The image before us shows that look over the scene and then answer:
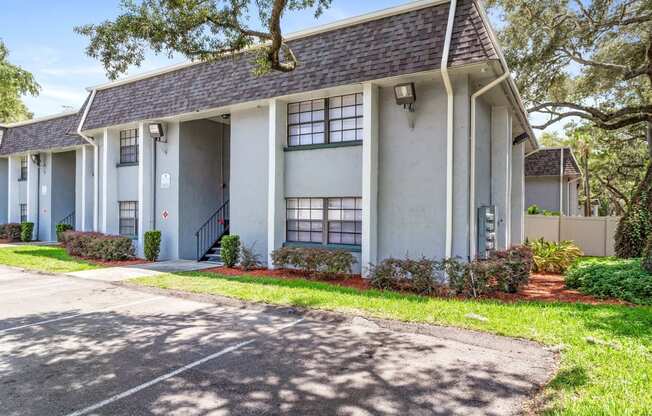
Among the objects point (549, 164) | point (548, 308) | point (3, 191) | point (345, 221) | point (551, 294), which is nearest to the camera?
point (548, 308)

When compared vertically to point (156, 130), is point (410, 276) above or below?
below

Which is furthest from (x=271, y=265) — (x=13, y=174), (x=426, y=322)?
(x=13, y=174)

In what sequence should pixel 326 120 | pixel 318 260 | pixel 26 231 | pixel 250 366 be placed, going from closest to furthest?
1. pixel 250 366
2. pixel 318 260
3. pixel 326 120
4. pixel 26 231

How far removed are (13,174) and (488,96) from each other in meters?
23.1

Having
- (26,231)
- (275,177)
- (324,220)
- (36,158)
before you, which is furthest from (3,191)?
(324,220)

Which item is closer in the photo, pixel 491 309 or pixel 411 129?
pixel 491 309

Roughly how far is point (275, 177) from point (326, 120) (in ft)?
6.48

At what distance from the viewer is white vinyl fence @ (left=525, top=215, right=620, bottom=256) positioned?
16297 millimetres

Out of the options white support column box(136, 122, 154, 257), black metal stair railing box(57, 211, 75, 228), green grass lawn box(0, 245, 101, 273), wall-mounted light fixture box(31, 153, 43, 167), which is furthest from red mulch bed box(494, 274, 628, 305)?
wall-mounted light fixture box(31, 153, 43, 167)

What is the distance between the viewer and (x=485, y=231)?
9164 millimetres

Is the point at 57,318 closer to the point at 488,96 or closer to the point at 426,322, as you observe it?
the point at 426,322

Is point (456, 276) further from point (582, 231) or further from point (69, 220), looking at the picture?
point (69, 220)

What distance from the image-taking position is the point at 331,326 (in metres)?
6.07

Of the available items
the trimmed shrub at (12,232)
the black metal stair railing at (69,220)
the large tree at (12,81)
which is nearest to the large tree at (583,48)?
the black metal stair railing at (69,220)
